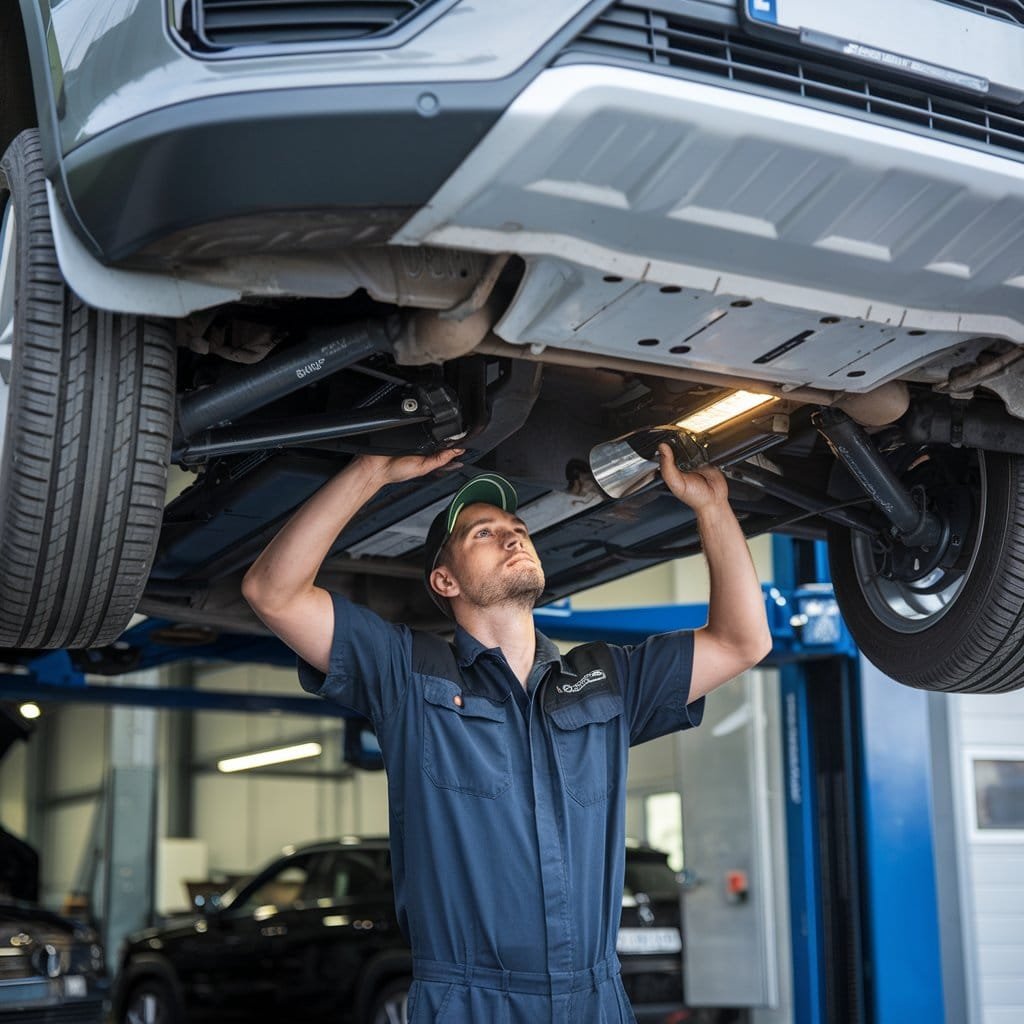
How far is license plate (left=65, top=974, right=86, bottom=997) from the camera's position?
246 inches

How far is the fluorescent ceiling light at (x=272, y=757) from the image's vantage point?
18.3m

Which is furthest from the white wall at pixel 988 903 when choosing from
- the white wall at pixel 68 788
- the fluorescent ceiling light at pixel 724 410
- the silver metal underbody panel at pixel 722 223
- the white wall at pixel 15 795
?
the white wall at pixel 15 795

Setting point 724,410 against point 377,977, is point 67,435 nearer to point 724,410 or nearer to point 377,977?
point 724,410

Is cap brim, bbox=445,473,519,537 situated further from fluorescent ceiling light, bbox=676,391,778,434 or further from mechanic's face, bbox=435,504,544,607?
fluorescent ceiling light, bbox=676,391,778,434

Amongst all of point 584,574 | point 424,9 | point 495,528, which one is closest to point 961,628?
point 495,528

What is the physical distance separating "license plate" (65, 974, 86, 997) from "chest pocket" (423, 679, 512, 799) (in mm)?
4579

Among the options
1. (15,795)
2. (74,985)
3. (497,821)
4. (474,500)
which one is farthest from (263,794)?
(497,821)

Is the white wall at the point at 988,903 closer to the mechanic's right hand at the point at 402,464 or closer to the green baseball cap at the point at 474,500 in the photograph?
the green baseball cap at the point at 474,500

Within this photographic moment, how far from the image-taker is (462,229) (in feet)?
6.00

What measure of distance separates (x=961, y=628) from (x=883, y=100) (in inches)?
50.5

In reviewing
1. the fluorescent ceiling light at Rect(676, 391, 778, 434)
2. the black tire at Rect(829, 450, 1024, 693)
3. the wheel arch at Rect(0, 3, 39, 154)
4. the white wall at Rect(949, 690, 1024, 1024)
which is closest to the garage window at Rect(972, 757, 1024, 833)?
the white wall at Rect(949, 690, 1024, 1024)

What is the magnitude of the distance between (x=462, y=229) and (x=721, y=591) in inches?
45.9

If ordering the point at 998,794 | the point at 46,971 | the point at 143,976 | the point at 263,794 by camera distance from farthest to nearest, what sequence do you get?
the point at 263,794 < the point at 143,976 < the point at 998,794 < the point at 46,971

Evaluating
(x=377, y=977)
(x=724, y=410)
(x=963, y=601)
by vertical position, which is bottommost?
(x=377, y=977)
